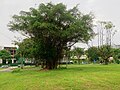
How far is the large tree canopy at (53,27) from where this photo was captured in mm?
40591

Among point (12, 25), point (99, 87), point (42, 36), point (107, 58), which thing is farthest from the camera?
point (107, 58)

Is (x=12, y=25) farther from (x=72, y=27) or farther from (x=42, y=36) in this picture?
(x=72, y=27)

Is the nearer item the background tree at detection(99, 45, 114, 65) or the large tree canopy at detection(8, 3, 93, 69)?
the large tree canopy at detection(8, 3, 93, 69)

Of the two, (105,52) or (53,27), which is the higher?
(53,27)

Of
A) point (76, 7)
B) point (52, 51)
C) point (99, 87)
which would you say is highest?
point (76, 7)

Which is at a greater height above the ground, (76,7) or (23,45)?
(76,7)

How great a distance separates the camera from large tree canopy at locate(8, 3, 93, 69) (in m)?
40.6

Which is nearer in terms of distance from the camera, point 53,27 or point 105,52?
point 53,27

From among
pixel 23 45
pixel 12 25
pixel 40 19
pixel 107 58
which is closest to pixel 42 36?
pixel 40 19

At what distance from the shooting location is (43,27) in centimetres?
3944

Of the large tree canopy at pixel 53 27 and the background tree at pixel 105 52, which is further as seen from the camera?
the background tree at pixel 105 52

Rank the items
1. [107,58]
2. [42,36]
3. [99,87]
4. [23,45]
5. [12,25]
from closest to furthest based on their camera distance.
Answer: [99,87], [42,36], [12,25], [23,45], [107,58]

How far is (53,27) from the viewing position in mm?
40688

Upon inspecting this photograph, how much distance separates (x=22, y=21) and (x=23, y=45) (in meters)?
8.93
